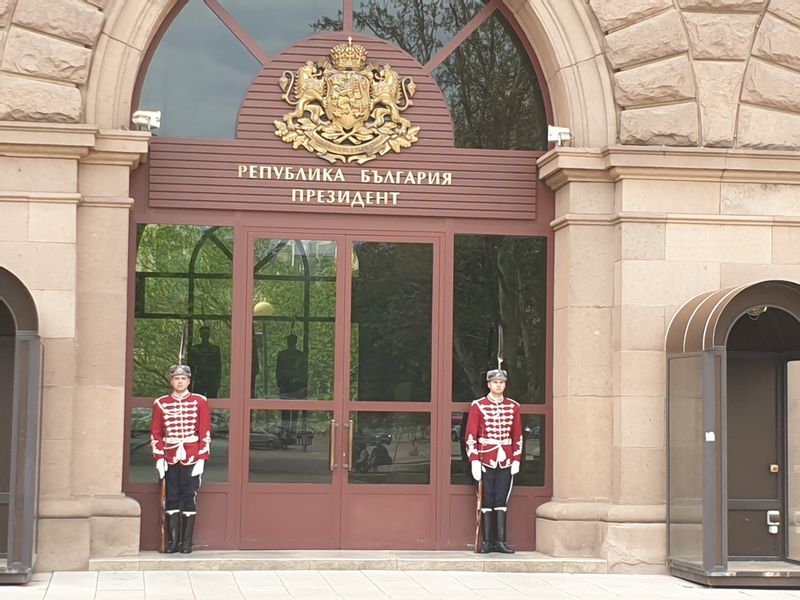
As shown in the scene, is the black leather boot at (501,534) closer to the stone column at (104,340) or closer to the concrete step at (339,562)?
the concrete step at (339,562)

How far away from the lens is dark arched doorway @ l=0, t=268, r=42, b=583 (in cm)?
1220

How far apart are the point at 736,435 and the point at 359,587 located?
4080mm

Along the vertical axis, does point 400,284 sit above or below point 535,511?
above

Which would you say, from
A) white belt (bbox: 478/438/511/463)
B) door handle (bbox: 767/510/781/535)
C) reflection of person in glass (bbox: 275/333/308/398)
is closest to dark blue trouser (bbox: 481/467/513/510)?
white belt (bbox: 478/438/511/463)

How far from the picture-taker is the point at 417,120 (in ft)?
47.7

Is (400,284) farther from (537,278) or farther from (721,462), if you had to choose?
(721,462)

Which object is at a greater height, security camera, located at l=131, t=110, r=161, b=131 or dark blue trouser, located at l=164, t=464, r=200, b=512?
security camera, located at l=131, t=110, r=161, b=131

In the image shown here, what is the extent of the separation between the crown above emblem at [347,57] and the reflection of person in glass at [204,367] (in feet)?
9.43

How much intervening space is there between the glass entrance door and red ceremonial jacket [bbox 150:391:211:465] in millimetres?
542

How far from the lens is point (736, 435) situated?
14062mm

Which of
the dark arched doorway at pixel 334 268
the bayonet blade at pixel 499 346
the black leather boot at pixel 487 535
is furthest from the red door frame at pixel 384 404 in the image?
the bayonet blade at pixel 499 346

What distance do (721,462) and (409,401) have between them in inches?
123

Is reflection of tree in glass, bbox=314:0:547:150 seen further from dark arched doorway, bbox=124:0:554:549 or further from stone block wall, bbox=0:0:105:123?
stone block wall, bbox=0:0:105:123

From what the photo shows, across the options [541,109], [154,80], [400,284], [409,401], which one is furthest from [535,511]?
[154,80]
